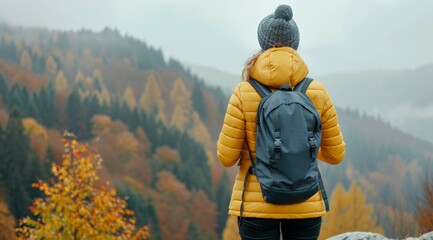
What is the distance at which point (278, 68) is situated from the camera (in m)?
3.05

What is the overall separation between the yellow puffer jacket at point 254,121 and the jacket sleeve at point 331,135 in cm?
3

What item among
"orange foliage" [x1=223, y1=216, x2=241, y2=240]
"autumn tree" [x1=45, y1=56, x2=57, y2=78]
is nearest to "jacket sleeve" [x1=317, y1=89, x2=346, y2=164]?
"orange foliage" [x1=223, y1=216, x2=241, y2=240]

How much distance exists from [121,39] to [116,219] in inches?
6608

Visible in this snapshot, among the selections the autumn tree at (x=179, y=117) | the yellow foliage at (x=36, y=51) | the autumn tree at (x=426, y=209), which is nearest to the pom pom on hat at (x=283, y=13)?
the autumn tree at (x=426, y=209)

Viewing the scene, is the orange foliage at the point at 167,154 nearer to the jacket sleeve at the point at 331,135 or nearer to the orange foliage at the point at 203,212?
the orange foliage at the point at 203,212

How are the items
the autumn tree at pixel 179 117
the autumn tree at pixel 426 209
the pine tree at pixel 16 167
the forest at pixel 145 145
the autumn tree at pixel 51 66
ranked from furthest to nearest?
the autumn tree at pixel 51 66, the autumn tree at pixel 179 117, the pine tree at pixel 16 167, the forest at pixel 145 145, the autumn tree at pixel 426 209

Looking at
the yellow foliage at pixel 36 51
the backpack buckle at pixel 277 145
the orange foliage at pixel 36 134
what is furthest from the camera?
the yellow foliage at pixel 36 51

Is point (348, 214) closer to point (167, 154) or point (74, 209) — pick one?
point (74, 209)

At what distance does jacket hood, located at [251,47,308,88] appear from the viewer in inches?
120

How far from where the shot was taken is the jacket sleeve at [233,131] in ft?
10.1

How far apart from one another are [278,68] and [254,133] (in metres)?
0.40

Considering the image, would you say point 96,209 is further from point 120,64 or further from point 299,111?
point 120,64

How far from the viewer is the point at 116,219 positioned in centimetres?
1423

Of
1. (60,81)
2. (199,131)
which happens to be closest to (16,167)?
(199,131)
